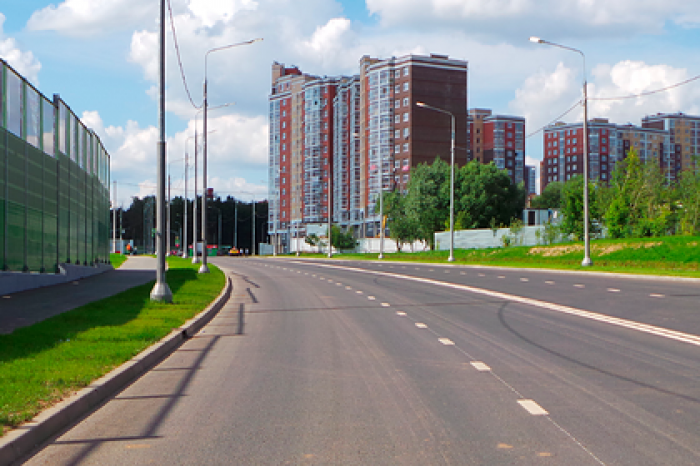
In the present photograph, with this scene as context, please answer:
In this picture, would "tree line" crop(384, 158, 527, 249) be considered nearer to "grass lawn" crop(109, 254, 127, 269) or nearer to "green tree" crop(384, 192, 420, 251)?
"green tree" crop(384, 192, 420, 251)

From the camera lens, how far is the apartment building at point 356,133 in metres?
107

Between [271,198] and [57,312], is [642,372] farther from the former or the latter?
[271,198]

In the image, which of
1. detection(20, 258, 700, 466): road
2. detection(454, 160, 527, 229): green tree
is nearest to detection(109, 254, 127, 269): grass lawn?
detection(454, 160, 527, 229): green tree

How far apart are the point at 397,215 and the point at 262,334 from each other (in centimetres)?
8065

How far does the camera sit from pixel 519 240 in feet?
201

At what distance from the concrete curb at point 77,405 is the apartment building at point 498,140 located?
590ft

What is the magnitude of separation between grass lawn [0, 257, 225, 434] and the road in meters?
0.48

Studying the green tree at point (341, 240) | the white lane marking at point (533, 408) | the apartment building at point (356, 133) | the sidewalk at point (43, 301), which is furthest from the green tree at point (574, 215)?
the green tree at point (341, 240)

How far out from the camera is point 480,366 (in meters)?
8.80

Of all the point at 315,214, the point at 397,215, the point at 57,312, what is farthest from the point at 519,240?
the point at 315,214

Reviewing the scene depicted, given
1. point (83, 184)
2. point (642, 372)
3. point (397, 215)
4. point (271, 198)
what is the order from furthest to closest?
point (271, 198), point (397, 215), point (83, 184), point (642, 372)

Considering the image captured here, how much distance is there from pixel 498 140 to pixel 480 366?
18175cm

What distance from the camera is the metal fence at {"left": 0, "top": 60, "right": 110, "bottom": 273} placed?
763 inches

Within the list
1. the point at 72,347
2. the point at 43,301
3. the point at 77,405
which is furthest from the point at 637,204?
the point at 77,405
